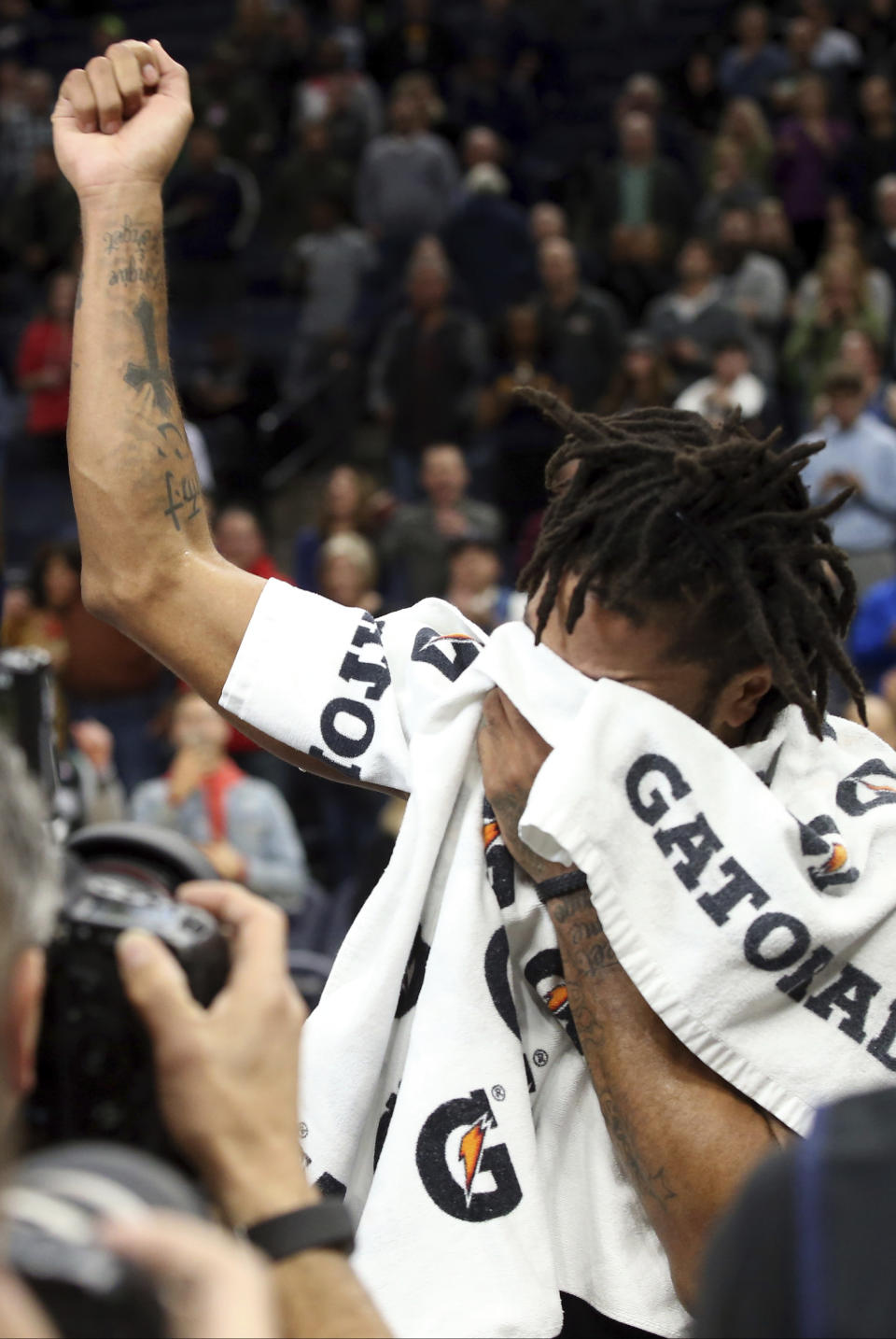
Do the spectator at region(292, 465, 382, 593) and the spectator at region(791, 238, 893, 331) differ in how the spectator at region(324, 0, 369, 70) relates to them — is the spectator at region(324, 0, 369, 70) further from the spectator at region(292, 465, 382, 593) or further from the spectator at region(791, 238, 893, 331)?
the spectator at region(292, 465, 382, 593)

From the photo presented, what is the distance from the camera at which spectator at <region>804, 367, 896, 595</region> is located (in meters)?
6.71

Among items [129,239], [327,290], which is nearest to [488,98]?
[327,290]

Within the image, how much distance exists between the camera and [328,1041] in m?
1.66

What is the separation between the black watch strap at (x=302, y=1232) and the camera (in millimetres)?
1059

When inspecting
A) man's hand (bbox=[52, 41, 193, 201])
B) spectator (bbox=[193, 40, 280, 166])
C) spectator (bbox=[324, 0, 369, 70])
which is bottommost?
spectator (bbox=[193, 40, 280, 166])

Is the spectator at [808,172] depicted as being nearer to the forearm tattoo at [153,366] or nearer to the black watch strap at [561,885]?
the forearm tattoo at [153,366]

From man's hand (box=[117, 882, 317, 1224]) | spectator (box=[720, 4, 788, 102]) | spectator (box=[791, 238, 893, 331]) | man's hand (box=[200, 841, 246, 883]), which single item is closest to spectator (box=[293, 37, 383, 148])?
spectator (box=[720, 4, 788, 102])

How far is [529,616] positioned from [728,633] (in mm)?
221

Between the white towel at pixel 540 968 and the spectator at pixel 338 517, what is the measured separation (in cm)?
584

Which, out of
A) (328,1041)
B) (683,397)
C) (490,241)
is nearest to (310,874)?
(683,397)

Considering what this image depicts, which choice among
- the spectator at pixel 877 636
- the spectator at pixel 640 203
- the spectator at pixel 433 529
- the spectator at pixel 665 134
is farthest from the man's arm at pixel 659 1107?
the spectator at pixel 665 134

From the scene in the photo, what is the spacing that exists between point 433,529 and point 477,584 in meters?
0.86

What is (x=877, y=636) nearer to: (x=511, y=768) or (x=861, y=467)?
(x=861, y=467)

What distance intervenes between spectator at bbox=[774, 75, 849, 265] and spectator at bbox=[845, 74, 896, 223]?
0.37ft
